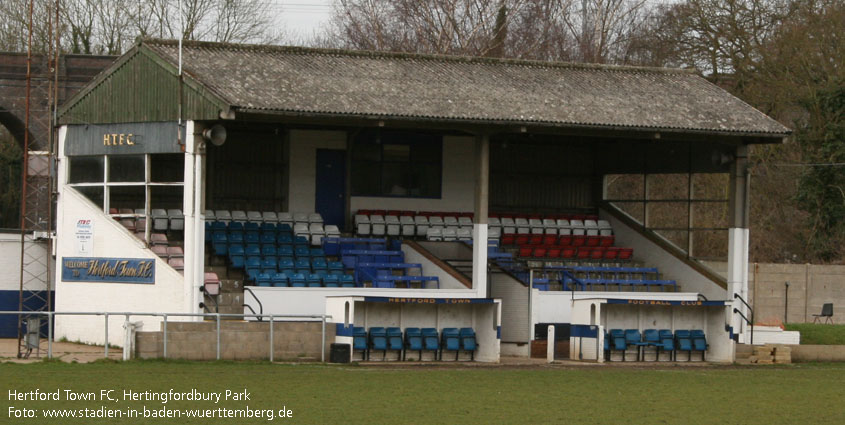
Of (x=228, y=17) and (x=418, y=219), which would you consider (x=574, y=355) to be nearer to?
(x=418, y=219)

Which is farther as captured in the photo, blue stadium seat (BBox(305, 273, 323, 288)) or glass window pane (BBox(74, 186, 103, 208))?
glass window pane (BBox(74, 186, 103, 208))

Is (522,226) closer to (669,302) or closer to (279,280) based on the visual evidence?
(669,302)

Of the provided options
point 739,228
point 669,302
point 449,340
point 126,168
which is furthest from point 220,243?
point 739,228

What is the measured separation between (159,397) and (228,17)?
36941mm

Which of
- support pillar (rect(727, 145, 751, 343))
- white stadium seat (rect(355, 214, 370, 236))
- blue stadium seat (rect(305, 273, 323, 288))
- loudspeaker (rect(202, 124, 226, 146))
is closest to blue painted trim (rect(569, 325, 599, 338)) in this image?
support pillar (rect(727, 145, 751, 343))

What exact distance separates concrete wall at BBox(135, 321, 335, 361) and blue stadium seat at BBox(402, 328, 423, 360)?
190cm

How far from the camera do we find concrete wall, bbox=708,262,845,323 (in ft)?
132

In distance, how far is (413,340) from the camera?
91.4 feet

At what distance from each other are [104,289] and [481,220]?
8.79m

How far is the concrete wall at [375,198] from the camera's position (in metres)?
34.6

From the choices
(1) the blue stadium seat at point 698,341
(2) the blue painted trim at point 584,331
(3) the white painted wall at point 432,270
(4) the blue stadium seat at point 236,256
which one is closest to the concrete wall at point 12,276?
(4) the blue stadium seat at point 236,256

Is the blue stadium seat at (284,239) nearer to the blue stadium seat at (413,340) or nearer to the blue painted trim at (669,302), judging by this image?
the blue stadium seat at (413,340)

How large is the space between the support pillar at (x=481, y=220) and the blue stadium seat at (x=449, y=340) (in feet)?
4.46

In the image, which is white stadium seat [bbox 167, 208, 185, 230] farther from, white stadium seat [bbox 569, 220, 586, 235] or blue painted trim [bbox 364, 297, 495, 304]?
white stadium seat [bbox 569, 220, 586, 235]
